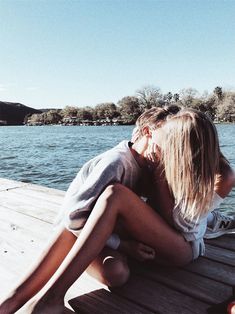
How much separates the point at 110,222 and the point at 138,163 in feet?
1.15

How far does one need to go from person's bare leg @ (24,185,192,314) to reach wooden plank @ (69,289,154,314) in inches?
5.6

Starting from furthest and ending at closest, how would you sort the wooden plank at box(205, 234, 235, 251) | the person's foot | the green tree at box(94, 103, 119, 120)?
the green tree at box(94, 103, 119, 120) → the person's foot → the wooden plank at box(205, 234, 235, 251)

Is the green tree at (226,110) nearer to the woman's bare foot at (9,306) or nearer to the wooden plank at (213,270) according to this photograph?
the wooden plank at (213,270)

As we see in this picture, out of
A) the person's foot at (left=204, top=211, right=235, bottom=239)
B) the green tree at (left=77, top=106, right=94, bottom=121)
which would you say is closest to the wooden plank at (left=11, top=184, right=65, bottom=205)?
the person's foot at (left=204, top=211, right=235, bottom=239)

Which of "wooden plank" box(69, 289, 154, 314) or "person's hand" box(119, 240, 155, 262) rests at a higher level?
"person's hand" box(119, 240, 155, 262)

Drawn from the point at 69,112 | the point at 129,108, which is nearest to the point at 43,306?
the point at 129,108

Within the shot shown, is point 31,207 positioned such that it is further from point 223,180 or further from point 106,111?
point 106,111

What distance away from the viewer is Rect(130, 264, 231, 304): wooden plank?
155 centimetres

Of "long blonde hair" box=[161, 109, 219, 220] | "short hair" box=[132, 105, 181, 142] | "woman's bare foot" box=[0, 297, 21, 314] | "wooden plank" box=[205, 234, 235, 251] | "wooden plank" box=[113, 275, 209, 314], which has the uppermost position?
"short hair" box=[132, 105, 181, 142]

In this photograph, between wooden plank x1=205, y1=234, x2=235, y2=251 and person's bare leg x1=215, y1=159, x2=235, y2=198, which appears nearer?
person's bare leg x1=215, y1=159, x2=235, y2=198

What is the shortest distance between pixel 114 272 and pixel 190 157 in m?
0.59

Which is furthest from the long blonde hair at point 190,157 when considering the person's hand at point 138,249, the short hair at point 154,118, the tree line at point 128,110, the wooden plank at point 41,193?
the tree line at point 128,110

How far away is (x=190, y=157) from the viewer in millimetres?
1467

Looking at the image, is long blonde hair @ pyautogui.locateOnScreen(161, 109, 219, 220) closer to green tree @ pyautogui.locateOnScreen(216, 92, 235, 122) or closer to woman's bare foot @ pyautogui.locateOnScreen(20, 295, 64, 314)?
woman's bare foot @ pyautogui.locateOnScreen(20, 295, 64, 314)
